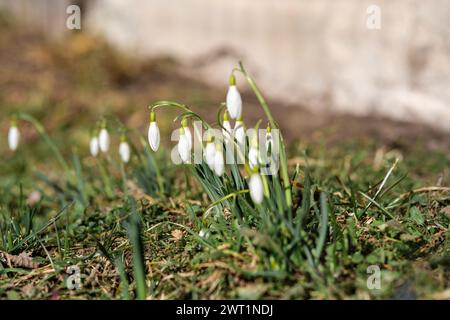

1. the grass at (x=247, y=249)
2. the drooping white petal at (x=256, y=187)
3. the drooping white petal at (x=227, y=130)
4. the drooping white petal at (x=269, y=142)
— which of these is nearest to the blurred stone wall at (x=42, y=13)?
the grass at (x=247, y=249)

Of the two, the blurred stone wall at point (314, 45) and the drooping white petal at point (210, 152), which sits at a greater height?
the blurred stone wall at point (314, 45)

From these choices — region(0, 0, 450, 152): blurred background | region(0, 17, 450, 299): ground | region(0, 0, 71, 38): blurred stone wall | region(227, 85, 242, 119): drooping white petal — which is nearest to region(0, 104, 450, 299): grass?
region(0, 17, 450, 299): ground

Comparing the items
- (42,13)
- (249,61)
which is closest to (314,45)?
(249,61)

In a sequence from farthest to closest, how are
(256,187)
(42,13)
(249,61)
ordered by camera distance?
(42,13) < (249,61) < (256,187)

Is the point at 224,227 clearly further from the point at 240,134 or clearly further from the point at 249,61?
the point at 249,61

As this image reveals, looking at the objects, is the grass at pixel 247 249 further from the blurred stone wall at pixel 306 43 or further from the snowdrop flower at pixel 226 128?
the blurred stone wall at pixel 306 43
